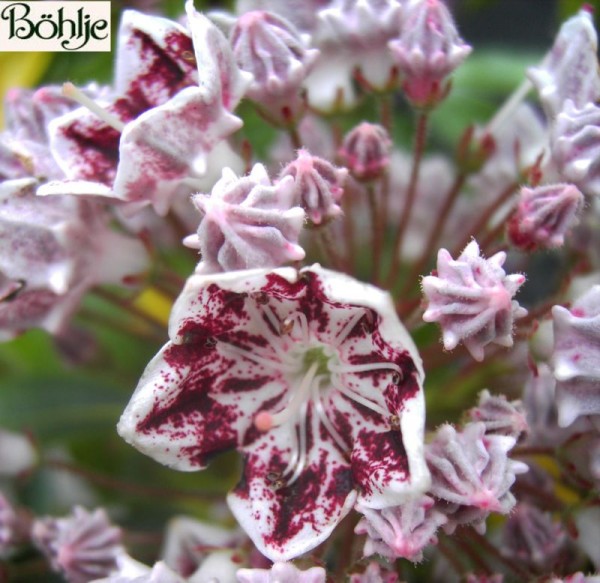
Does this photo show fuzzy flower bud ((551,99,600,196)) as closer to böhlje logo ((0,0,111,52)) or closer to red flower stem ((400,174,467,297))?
red flower stem ((400,174,467,297))

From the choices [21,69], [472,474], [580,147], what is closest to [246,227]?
[472,474]

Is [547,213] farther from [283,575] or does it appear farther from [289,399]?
[283,575]

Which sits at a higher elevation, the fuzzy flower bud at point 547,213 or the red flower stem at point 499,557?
the fuzzy flower bud at point 547,213

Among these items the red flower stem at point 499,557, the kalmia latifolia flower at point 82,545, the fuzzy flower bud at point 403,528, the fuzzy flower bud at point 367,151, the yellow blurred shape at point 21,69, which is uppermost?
the fuzzy flower bud at point 367,151

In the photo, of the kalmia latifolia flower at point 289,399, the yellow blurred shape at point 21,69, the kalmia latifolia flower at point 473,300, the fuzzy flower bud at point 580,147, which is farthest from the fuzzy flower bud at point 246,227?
the yellow blurred shape at point 21,69

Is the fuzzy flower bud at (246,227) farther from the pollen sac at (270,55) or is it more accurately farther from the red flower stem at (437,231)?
the red flower stem at (437,231)

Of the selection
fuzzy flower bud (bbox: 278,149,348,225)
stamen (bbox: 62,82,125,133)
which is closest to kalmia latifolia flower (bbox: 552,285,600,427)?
fuzzy flower bud (bbox: 278,149,348,225)

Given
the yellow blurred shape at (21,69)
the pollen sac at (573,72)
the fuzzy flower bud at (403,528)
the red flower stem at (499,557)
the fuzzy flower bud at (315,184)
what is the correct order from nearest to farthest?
Result: the fuzzy flower bud at (403,528), the fuzzy flower bud at (315,184), the red flower stem at (499,557), the pollen sac at (573,72), the yellow blurred shape at (21,69)

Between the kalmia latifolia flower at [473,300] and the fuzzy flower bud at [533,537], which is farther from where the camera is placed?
the fuzzy flower bud at [533,537]
